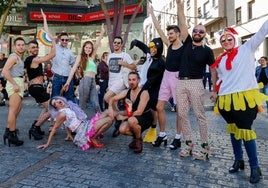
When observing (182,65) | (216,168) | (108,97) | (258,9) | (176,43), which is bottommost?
(216,168)

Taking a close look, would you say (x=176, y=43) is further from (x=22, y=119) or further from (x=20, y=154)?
(x=22, y=119)

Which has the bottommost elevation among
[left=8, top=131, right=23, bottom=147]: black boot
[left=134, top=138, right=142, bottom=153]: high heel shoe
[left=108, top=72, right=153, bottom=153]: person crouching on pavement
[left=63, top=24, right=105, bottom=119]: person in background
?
[left=134, top=138, right=142, bottom=153]: high heel shoe

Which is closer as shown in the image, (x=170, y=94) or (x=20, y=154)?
(x=20, y=154)

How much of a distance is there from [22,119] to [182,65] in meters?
5.56

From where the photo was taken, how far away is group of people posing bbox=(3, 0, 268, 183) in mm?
3979

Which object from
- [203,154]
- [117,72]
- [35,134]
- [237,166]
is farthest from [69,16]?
[237,166]

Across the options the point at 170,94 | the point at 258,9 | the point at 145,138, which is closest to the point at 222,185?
the point at 170,94

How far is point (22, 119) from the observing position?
8.84 meters

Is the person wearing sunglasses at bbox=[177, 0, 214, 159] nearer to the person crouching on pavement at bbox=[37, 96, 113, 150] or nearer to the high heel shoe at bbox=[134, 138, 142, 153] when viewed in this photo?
the high heel shoe at bbox=[134, 138, 142, 153]

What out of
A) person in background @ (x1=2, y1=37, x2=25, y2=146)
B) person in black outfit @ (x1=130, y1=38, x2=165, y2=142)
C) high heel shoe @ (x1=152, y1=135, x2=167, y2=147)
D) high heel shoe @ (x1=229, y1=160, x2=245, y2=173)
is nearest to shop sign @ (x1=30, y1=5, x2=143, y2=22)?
person in background @ (x1=2, y1=37, x2=25, y2=146)

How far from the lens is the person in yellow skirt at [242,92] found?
3.92 meters

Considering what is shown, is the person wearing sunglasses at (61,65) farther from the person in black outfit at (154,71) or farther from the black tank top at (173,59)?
the black tank top at (173,59)

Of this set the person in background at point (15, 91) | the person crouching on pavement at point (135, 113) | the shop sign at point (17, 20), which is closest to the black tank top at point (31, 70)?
the person in background at point (15, 91)

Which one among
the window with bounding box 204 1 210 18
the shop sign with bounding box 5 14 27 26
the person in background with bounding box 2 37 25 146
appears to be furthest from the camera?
the window with bounding box 204 1 210 18
